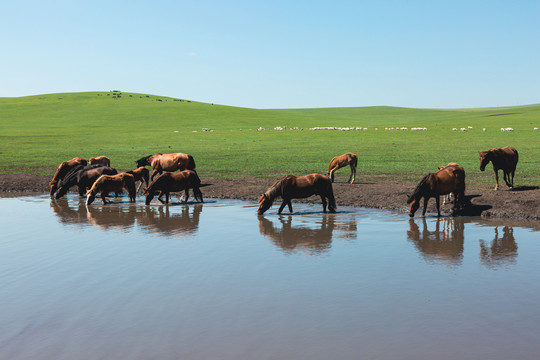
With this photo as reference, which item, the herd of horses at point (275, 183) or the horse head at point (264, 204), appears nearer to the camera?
the herd of horses at point (275, 183)

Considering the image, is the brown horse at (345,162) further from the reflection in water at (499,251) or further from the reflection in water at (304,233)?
the reflection in water at (499,251)

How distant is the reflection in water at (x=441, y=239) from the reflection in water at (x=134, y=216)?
5929mm

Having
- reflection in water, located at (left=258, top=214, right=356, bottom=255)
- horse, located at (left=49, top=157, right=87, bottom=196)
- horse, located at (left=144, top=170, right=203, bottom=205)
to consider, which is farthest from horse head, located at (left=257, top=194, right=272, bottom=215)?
horse, located at (left=49, top=157, right=87, bottom=196)

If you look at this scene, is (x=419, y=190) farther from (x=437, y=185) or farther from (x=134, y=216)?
(x=134, y=216)

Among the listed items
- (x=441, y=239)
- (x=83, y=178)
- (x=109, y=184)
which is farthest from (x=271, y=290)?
(x=83, y=178)

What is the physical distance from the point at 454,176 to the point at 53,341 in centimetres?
1281

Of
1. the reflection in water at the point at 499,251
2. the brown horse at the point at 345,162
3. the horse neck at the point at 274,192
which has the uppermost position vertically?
the brown horse at the point at 345,162

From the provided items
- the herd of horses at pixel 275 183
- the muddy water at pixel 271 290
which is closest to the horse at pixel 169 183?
the herd of horses at pixel 275 183

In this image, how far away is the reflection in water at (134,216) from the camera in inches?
596

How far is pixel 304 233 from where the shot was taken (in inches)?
555

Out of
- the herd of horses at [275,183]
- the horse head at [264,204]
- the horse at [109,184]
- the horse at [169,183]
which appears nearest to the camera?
the herd of horses at [275,183]

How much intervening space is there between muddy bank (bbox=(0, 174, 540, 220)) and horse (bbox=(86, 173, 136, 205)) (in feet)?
10.9

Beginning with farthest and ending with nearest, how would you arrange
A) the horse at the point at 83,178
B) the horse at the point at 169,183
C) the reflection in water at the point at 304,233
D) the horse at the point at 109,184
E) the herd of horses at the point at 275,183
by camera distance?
the horse at the point at 83,178, the horse at the point at 109,184, the horse at the point at 169,183, the herd of horses at the point at 275,183, the reflection in water at the point at 304,233

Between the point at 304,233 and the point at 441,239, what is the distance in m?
3.41
